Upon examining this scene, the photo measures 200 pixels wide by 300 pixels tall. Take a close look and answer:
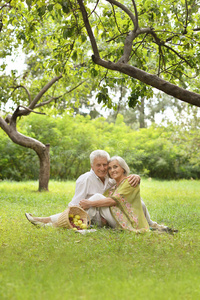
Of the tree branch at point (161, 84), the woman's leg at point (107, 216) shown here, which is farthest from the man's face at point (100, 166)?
the tree branch at point (161, 84)

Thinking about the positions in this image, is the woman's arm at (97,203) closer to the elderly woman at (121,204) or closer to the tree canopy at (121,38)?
the elderly woman at (121,204)

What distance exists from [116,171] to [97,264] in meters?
2.07

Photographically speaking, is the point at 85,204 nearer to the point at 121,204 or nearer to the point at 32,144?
the point at 121,204

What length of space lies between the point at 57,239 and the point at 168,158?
16507mm

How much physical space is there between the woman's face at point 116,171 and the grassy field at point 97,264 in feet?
2.71

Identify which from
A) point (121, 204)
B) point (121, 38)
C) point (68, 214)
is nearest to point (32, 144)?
point (121, 38)

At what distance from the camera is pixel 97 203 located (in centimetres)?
592

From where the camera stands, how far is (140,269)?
4.02 metres

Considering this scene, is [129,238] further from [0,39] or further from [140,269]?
[0,39]

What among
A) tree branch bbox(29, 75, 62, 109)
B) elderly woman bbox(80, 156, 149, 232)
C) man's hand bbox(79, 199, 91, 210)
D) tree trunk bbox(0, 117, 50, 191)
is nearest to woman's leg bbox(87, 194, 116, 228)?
elderly woman bbox(80, 156, 149, 232)

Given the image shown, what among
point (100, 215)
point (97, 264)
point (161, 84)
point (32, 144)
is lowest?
point (97, 264)

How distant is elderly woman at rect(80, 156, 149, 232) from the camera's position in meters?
5.84

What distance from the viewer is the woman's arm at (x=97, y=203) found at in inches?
230

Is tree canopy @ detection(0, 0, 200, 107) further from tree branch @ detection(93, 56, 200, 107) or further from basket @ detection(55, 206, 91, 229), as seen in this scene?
basket @ detection(55, 206, 91, 229)
